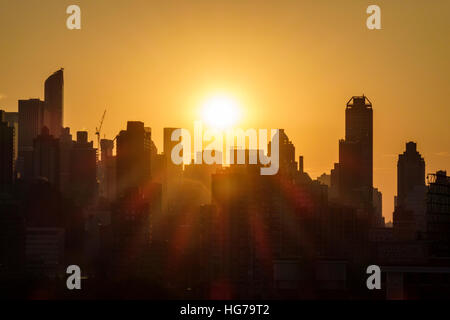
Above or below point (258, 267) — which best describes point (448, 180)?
above

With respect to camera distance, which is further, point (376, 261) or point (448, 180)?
point (448, 180)
